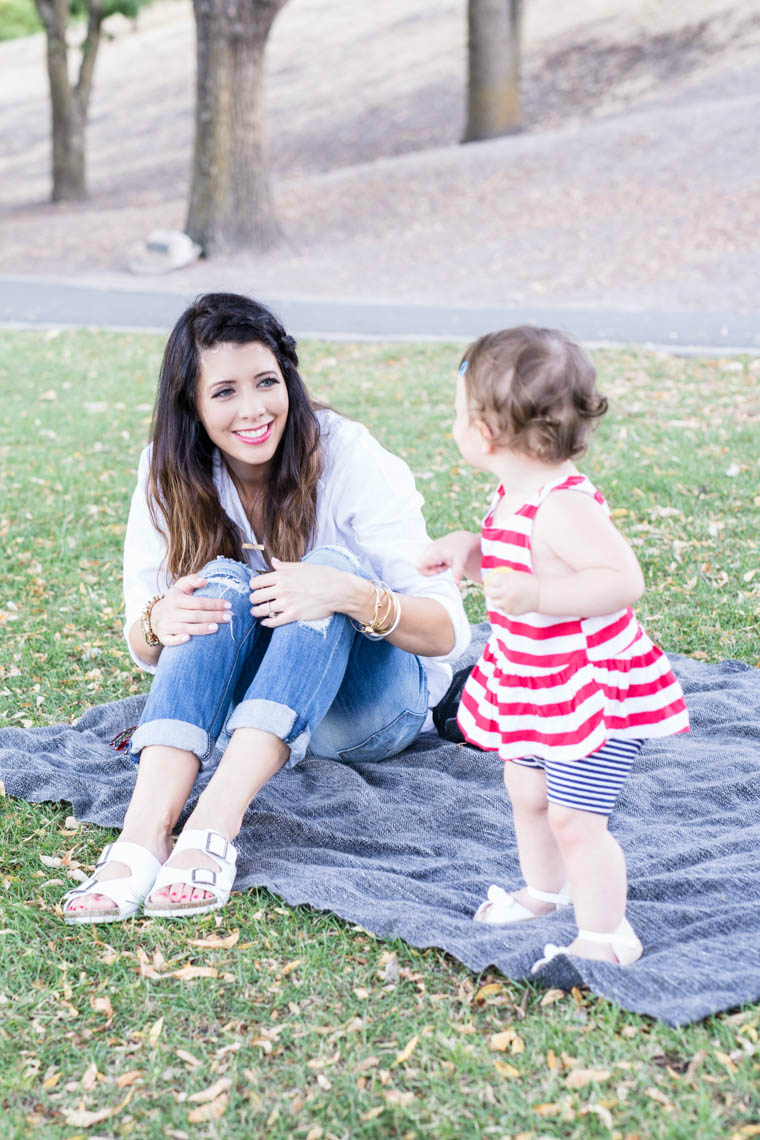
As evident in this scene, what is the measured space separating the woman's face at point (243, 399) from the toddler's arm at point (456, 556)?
865mm

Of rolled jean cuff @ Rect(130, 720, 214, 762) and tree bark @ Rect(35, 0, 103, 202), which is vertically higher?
tree bark @ Rect(35, 0, 103, 202)

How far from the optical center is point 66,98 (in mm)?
22750

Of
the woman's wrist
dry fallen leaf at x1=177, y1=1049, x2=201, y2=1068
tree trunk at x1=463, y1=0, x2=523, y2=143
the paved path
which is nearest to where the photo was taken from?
dry fallen leaf at x1=177, y1=1049, x2=201, y2=1068

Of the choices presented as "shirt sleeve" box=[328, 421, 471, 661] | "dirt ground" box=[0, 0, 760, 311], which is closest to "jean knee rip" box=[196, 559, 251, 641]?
"shirt sleeve" box=[328, 421, 471, 661]

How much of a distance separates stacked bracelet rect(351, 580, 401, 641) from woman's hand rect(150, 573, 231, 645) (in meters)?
0.34

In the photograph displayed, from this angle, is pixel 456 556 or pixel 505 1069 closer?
pixel 505 1069

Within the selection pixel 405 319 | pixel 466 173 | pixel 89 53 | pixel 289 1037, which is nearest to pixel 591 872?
pixel 289 1037

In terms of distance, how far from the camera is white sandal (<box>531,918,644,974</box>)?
8.45ft

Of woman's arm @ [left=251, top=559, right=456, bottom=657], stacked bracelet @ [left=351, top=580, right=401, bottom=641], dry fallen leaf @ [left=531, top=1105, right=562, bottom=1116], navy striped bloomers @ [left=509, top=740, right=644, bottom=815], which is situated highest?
woman's arm @ [left=251, top=559, right=456, bottom=657]

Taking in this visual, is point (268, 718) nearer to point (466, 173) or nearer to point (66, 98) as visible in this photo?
point (466, 173)

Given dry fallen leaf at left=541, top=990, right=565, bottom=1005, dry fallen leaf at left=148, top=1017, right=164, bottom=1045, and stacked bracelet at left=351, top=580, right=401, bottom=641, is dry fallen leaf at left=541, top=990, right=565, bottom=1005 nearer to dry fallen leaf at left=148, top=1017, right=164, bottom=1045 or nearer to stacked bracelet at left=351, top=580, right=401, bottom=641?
dry fallen leaf at left=148, top=1017, right=164, bottom=1045

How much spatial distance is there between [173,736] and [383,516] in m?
0.85

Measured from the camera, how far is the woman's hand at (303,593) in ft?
10.2

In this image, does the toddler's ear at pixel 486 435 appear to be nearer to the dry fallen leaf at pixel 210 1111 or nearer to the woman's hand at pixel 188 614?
the woman's hand at pixel 188 614
